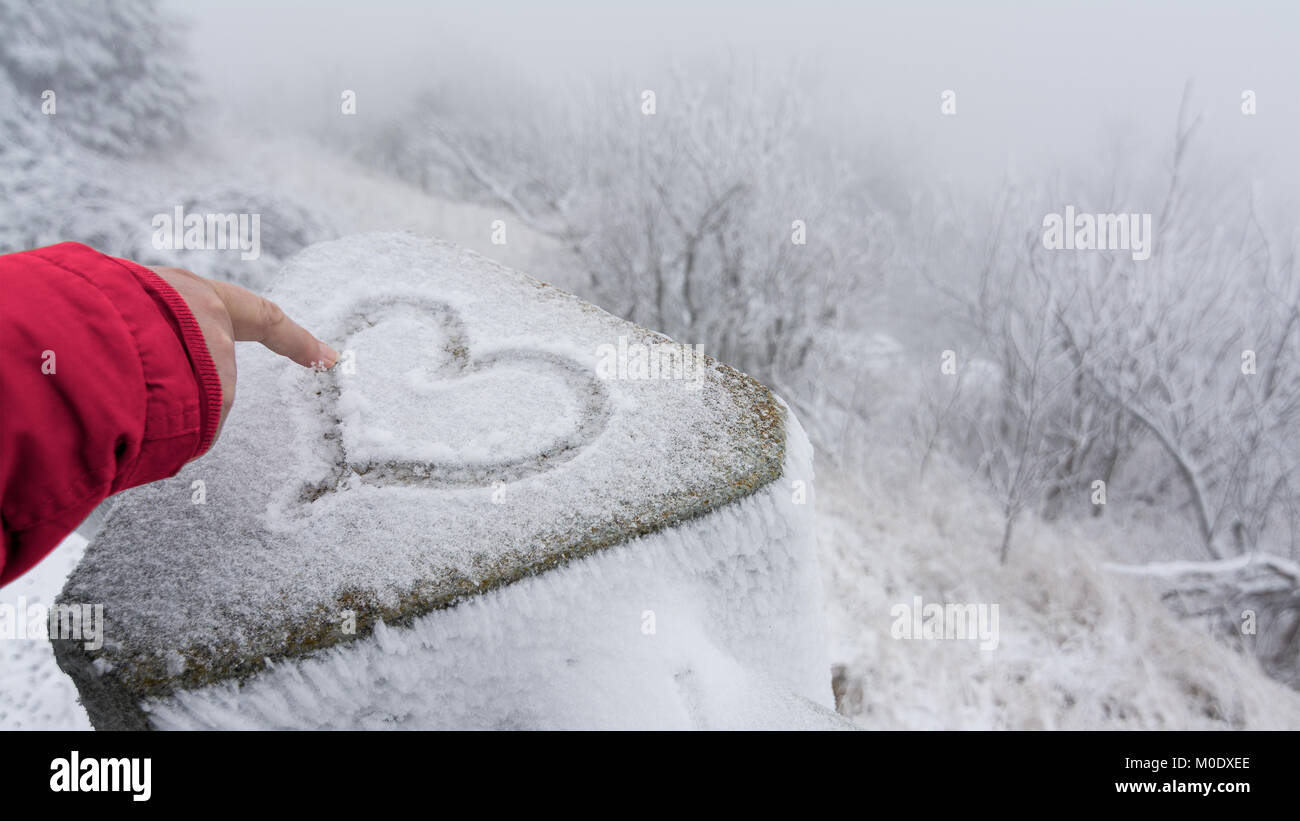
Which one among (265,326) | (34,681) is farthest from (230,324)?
(34,681)

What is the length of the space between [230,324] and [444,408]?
41 centimetres

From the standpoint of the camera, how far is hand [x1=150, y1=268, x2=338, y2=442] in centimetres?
83

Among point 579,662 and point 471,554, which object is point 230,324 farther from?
point 579,662

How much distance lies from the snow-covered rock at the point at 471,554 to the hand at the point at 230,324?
15cm

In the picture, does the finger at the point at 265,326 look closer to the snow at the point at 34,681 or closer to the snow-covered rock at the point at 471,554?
the snow-covered rock at the point at 471,554

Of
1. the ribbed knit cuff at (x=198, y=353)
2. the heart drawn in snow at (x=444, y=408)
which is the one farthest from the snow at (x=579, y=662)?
the ribbed knit cuff at (x=198, y=353)

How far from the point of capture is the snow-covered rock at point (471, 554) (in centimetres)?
93

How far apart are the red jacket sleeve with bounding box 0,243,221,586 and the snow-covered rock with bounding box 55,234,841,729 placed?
→ 0.93 feet

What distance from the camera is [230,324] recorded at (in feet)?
2.90

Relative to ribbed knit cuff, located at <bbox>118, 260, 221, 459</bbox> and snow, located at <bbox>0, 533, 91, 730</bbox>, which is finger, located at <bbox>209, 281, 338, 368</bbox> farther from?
snow, located at <bbox>0, 533, 91, 730</bbox>

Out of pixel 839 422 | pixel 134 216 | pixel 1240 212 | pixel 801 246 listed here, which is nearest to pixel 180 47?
pixel 134 216

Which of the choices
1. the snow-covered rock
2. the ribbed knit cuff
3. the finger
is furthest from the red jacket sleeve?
the snow-covered rock

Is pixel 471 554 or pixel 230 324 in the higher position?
pixel 230 324

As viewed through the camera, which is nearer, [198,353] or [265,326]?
[198,353]
